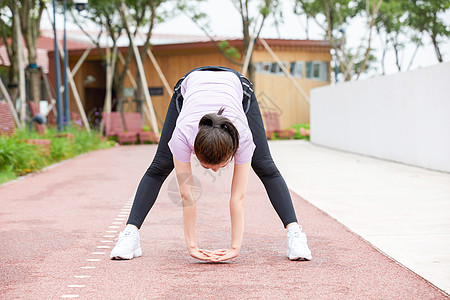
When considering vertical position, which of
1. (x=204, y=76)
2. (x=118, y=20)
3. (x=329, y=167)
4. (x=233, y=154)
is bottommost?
(x=329, y=167)

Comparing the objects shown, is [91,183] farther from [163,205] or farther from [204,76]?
[204,76]

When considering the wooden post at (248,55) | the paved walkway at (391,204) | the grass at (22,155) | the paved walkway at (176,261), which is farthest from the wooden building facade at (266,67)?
the paved walkway at (176,261)

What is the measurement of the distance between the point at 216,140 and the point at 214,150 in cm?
5

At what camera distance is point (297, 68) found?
3278 cm

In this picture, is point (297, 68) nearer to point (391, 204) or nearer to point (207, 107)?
point (391, 204)

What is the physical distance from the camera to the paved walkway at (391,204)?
458 cm

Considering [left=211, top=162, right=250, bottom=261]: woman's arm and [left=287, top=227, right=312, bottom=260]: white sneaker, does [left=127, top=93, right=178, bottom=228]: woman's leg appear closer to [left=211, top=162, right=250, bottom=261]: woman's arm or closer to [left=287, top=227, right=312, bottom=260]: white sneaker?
[left=211, top=162, right=250, bottom=261]: woman's arm

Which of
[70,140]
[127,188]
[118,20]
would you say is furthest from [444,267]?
[118,20]

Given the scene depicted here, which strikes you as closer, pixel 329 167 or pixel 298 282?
pixel 298 282

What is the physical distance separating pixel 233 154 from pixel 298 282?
802mm

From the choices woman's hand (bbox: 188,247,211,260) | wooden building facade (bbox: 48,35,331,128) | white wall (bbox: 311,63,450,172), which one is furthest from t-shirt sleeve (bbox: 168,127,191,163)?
wooden building facade (bbox: 48,35,331,128)

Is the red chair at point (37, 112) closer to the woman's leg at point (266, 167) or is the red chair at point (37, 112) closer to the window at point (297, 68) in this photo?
the woman's leg at point (266, 167)

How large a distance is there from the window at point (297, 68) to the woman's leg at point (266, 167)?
28465 mm

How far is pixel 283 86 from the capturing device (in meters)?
31.6
